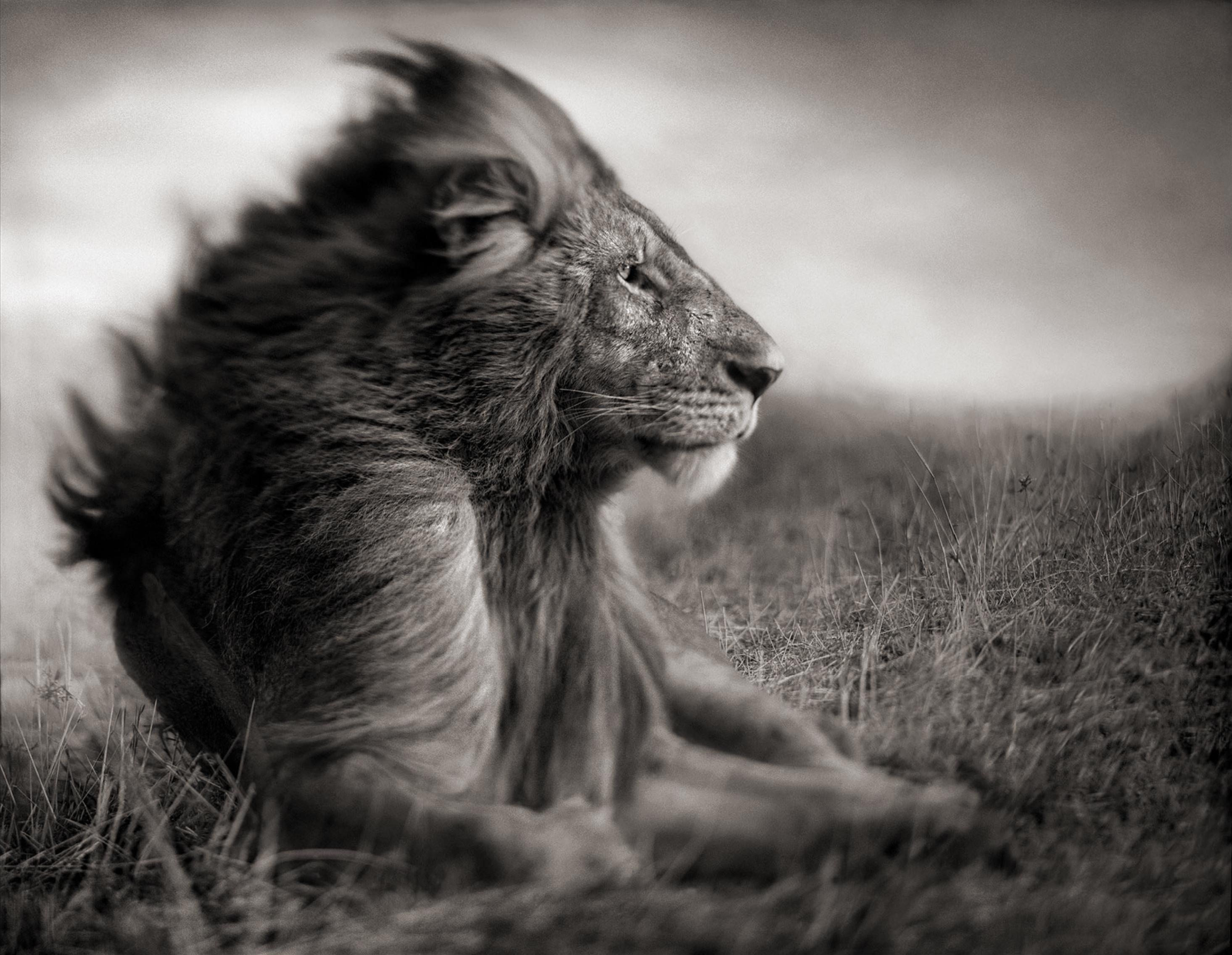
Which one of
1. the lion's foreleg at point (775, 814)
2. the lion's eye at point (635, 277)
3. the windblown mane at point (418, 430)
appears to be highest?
the lion's eye at point (635, 277)

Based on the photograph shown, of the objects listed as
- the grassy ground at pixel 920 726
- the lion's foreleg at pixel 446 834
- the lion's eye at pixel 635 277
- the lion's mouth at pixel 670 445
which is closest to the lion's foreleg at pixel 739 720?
the grassy ground at pixel 920 726

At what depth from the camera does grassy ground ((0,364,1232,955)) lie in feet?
6.47

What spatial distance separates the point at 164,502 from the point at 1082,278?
87.5 inches

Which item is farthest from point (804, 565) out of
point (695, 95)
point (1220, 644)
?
point (695, 95)

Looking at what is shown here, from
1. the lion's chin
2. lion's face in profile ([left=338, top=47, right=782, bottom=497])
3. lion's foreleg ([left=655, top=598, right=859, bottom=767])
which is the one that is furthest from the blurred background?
lion's foreleg ([left=655, top=598, right=859, bottom=767])

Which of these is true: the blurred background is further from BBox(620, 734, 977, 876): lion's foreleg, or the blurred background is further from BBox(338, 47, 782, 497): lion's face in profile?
BBox(620, 734, 977, 876): lion's foreleg

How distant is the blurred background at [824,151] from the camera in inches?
104

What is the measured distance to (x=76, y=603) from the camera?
161 inches

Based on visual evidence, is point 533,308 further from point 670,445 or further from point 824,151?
point 824,151

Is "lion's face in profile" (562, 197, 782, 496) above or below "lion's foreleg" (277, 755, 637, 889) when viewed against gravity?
above

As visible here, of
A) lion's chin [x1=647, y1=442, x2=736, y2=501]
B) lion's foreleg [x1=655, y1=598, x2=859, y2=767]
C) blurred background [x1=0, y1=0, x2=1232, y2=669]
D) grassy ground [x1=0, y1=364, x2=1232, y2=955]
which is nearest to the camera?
grassy ground [x1=0, y1=364, x2=1232, y2=955]

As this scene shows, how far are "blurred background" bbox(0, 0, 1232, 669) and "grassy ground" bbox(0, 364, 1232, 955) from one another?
22 cm

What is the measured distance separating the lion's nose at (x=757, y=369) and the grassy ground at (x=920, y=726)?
60 centimetres

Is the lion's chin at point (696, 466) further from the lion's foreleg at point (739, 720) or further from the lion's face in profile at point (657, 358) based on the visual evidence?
the lion's foreleg at point (739, 720)
